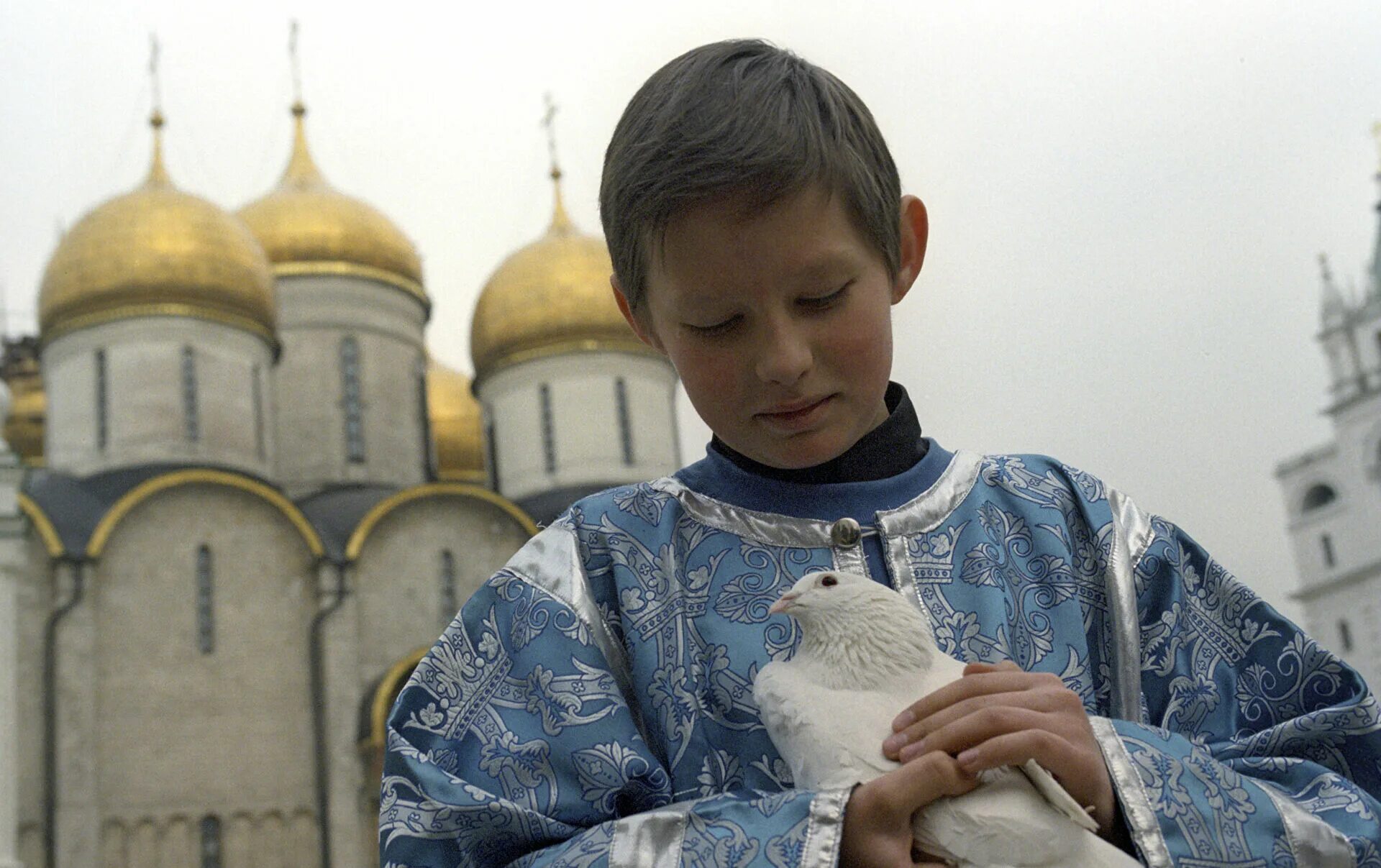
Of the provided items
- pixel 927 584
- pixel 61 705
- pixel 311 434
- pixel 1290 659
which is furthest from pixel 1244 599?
pixel 311 434

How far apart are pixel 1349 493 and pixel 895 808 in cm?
3415

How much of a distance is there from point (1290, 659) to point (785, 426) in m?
0.51

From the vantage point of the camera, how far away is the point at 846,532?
1.59 meters

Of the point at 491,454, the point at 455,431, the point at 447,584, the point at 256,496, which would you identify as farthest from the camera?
the point at 455,431

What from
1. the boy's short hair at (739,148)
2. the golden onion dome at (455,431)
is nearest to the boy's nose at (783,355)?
the boy's short hair at (739,148)

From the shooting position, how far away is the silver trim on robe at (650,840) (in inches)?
53.2

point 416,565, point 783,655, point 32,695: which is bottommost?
point 783,655

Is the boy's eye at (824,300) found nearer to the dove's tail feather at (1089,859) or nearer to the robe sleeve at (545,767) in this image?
the robe sleeve at (545,767)

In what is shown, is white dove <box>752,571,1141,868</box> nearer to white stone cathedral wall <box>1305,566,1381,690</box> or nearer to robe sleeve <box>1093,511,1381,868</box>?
robe sleeve <box>1093,511,1381,868</box>

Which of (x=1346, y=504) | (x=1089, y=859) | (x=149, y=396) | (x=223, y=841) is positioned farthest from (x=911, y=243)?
(x=1346, y=504)

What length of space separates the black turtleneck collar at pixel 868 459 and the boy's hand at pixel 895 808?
396 millimetres

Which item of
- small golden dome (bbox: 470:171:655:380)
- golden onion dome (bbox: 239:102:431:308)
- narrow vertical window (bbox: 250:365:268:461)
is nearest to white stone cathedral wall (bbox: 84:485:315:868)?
narrow vertical window (bbox: 250:365:268:461)

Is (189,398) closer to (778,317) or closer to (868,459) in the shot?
(868,459)

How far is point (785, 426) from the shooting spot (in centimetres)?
150
